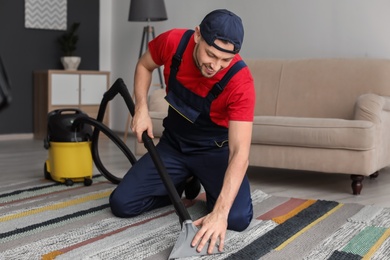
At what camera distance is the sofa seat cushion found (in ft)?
9.21

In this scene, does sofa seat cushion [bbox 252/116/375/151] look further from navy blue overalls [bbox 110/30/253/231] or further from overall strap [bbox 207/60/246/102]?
overall strap [bbox 207/60/246/102]

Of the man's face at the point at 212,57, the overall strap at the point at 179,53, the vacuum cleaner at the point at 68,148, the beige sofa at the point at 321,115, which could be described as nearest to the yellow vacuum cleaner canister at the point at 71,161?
the vacuum cleaner at the point at 68,148

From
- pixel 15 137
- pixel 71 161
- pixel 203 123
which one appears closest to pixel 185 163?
pixel 203 123

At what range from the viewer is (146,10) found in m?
4.87

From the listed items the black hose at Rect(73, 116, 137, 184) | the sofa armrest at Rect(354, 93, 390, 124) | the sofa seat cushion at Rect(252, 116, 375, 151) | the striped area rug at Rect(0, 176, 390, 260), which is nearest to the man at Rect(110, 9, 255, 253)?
the striped area rug at Rect(0, 176, 390, 260)

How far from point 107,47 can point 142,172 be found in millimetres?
3952

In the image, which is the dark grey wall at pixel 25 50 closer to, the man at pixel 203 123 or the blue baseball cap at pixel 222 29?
the man at pixel 203 123

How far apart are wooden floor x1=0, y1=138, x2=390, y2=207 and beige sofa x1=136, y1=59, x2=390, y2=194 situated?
0.13 meters

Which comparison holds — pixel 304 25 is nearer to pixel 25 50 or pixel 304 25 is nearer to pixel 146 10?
pixel 146 10

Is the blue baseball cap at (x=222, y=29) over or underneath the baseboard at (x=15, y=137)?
over

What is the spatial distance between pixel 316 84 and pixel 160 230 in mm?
1887

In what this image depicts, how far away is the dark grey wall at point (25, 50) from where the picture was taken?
529 cm

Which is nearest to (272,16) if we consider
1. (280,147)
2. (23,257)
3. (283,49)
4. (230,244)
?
(283,49)

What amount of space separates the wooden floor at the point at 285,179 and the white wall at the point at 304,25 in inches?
38.9
